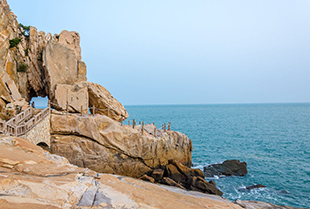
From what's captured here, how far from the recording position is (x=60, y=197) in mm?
6598

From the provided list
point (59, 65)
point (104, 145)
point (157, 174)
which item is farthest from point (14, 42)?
point (157, 174)

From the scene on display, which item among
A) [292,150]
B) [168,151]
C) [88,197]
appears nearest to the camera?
[88,197]

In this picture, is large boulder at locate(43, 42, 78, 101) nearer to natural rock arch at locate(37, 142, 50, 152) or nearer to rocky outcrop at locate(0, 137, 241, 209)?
natural rock arch at locate(37, 142, 50, 152)

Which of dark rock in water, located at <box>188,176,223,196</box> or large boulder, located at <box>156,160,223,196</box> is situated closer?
dark rock in water, located at <box>188,176,223,196</box>

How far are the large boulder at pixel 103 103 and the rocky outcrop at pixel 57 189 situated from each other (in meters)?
17.5

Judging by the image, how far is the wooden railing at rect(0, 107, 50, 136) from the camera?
14.5 meters

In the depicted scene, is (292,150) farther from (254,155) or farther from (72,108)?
(72,108)

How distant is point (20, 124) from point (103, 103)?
12.1 meters

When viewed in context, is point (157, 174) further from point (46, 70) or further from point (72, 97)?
point (46, 70)

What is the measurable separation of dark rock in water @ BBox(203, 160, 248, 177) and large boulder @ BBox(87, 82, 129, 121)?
1559cm

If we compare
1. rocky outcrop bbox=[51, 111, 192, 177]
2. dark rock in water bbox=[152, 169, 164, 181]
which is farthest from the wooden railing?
dark rock in water bbox=[152, 169, 164, 181]

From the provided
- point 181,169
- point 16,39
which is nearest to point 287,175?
point 181,169

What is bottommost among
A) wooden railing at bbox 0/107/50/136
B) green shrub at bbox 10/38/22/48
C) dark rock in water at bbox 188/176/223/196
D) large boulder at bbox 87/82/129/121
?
dark rock in water at bbox 188/176/223/196

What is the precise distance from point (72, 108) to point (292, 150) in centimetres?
4263
